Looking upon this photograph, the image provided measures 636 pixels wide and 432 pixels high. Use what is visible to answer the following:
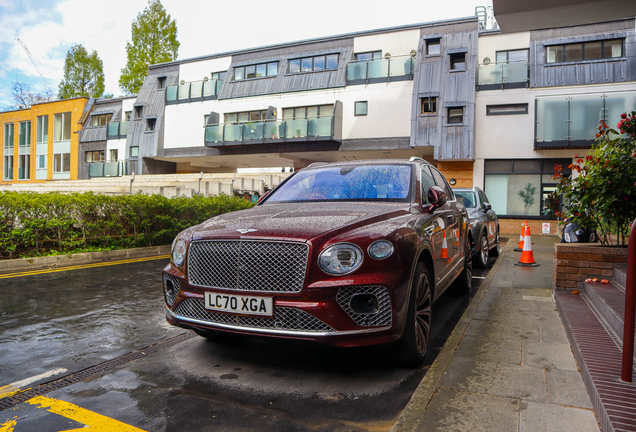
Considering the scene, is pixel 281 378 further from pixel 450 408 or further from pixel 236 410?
pixel 450 408

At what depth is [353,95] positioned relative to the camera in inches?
1028

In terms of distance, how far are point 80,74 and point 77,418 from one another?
5778cm

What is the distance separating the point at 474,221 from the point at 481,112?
1541 cm

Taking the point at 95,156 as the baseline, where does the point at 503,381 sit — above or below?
below

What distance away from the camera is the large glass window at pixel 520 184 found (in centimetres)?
2198

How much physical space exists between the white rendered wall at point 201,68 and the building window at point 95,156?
1049 centimetres

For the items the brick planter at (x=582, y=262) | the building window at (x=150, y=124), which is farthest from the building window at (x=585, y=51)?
the building window at (x=150, y=124)

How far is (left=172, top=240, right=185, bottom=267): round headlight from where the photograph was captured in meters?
3.74

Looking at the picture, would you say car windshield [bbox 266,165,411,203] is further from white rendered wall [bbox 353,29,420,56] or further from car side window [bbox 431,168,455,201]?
white rendered wall [bbox 353,29,420,56]

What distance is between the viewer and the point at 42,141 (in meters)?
43.2

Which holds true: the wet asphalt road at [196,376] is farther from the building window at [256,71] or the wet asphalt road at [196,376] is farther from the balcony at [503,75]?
the building window at [256,71]

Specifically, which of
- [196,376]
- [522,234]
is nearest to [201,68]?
[522,234]

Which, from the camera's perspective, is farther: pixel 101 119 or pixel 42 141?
pixel 42 141

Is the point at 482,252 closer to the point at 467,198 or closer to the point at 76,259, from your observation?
the point at 467,198
